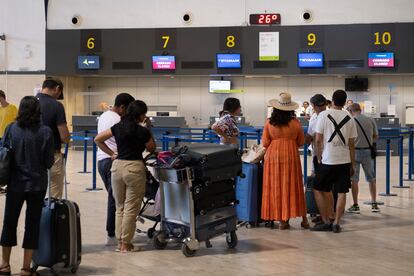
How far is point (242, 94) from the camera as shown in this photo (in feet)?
70.9

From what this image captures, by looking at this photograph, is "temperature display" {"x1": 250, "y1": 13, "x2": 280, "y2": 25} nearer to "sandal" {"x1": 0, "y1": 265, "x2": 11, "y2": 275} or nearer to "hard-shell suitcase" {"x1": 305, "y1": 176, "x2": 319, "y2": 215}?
"hard-shell suitcase" {"x1": 305, "y1": 176, "x2": 319, "y2": 215}

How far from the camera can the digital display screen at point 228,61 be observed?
19844 millimetres

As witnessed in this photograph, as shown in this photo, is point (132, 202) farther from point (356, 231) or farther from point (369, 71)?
point (369, 71)

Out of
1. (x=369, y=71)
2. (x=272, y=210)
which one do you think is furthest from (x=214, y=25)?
(x=272, y=210)

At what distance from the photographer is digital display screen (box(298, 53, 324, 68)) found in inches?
764

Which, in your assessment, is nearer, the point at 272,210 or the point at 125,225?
the point at 125,225

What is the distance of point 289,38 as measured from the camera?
19750 millimetres

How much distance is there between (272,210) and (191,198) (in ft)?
5.46

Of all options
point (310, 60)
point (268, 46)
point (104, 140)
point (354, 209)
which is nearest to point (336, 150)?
point (354, 209)

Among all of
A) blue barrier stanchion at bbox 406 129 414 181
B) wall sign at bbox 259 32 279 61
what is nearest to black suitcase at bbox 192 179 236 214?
blue barrier stanchion at bbox 406 129 414 181

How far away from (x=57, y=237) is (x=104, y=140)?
4.12 ft

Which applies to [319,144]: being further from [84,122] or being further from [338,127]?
[84,122]

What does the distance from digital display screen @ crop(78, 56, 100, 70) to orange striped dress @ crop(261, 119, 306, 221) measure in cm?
1371

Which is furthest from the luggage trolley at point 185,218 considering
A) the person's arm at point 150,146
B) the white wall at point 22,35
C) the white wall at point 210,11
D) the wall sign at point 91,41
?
the white wall at point 22,35
